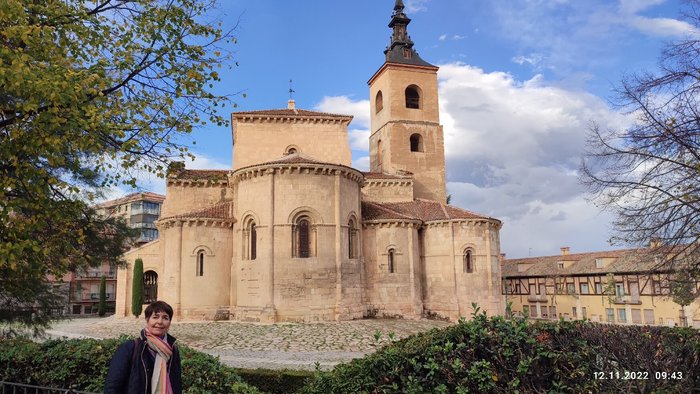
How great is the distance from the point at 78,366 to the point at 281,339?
29.7 ft

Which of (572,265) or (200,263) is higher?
(200,263)

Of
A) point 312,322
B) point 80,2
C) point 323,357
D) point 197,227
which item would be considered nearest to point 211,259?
point 197,227

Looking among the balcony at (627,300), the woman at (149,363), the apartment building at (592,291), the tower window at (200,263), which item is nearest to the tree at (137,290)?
the tower window at (200,263)

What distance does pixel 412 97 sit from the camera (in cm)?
3434

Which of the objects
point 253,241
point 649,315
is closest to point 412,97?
point 253,241

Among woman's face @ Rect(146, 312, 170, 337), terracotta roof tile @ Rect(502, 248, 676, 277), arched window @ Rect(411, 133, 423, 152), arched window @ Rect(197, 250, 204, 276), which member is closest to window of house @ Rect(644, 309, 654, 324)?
terracotta roof tile @ Rect(502, 248, 676, 277)

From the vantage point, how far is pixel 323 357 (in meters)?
13.0

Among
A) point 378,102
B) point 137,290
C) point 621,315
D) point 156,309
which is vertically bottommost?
point 621,315

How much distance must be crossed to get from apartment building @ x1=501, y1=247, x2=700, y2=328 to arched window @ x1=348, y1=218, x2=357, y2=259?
19.6 meters

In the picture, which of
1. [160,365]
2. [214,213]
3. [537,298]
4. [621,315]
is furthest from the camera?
[537,298]

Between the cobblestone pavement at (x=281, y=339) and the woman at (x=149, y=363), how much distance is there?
670 centimetres

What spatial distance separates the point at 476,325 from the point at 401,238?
1814 centimetres

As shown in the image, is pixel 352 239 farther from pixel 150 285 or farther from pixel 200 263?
pixel 150 285

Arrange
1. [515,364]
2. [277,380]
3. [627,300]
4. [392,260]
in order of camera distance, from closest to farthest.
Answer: [515,364]
[277,380]
[392,260]
[627,300]
